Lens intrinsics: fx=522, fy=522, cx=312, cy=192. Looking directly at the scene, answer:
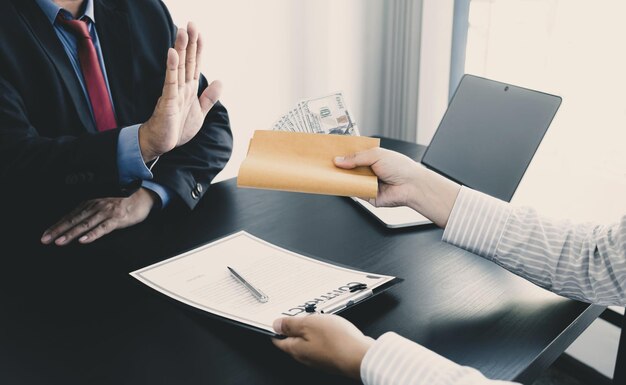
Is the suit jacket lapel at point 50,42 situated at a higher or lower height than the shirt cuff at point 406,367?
higher

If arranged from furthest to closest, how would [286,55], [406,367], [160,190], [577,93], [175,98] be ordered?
[286,55] → [577,93] → [160,190] → [175,98] → [406,367]

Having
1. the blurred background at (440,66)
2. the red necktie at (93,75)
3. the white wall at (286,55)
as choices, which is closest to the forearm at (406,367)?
the red necktie at (93,75)

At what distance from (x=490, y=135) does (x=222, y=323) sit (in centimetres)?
88

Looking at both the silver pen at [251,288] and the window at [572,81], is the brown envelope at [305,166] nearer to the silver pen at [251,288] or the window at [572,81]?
the silver pen at [251,288]

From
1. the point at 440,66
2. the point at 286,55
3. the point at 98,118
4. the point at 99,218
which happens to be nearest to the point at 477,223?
the point at 99,218

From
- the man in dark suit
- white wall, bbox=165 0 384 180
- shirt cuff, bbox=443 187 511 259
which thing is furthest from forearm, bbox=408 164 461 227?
white wall, bbox=165 0 384 180

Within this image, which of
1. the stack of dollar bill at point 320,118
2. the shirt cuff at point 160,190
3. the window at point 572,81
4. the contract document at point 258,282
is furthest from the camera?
the window at point 572,81

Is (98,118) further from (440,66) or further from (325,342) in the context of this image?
(440,66)

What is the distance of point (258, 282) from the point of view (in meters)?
0.89

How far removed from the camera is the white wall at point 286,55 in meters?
2.46

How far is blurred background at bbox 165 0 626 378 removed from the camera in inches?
72.5

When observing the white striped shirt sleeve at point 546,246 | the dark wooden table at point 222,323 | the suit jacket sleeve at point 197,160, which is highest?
the suit jacket sleeve at point 197,160

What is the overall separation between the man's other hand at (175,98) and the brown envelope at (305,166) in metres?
0.20

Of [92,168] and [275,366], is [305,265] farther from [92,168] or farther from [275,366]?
[92,168]
